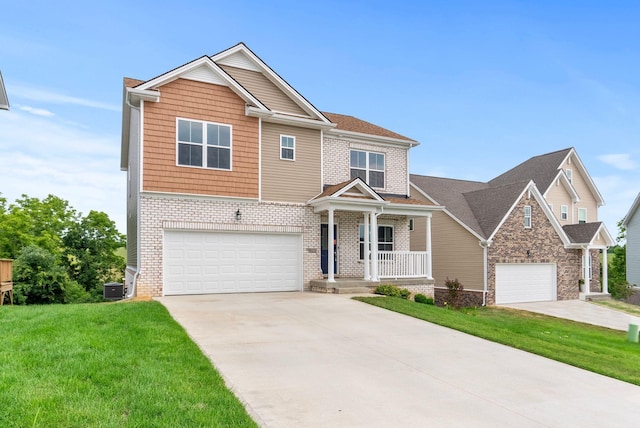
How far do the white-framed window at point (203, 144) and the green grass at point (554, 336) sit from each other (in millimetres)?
6537

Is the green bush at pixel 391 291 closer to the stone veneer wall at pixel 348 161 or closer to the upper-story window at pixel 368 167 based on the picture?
the stone veneer wall at pixel 348 161

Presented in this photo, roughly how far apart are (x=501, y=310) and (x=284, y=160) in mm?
11274

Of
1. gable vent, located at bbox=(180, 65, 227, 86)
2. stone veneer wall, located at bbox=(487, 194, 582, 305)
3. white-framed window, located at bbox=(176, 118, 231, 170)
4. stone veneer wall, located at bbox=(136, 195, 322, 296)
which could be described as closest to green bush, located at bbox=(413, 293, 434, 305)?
stone veneer wall, located at bbox=(136, 195, 322, 296)

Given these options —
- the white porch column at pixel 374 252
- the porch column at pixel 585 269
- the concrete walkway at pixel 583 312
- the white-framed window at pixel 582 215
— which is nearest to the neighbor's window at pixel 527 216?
the concrete walkway at pixel 583 312

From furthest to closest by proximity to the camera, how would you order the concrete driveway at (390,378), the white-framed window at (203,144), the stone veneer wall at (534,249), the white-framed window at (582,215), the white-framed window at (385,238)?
the white-framed window at (582,215) < the stone veneer wall at (534,249) < the white-framed window at (385,238) < the white-framed window at (203,144) < the concrete driveway at (390,378)

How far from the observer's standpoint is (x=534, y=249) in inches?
885

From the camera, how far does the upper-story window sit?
18297 millimetres

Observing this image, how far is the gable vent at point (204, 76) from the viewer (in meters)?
14.8

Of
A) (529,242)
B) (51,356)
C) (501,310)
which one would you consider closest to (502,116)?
(529,242)

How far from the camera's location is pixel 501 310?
62.8ft

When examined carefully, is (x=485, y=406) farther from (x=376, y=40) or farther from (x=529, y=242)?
(x=529, y=242)

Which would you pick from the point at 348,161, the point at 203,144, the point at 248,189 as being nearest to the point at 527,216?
the point at 348,161

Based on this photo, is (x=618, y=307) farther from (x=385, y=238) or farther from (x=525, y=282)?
(x=385, y=238)

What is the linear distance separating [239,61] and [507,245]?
1492cm
